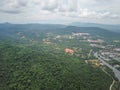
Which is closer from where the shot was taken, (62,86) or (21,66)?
(62,86)

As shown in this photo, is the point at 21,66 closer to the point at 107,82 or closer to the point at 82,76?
the point at 82,76

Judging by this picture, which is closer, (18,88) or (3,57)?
(18,88)

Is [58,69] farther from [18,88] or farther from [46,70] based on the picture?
[18,88]

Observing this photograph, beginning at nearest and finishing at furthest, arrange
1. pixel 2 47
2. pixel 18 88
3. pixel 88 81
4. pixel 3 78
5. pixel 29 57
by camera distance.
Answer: pixel 18 88
pixel 3 78
pixel 88 81
pixel 29 57
pixel 2 47

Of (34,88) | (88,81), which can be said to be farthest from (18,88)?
(88,81)

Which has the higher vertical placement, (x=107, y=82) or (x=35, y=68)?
(x=35, y=68)

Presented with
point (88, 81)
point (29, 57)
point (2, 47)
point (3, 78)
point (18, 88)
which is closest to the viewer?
point (18, 88)

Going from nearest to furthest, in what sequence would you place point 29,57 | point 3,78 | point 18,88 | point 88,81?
point 18,88, point 3,78, point 88,81, point 29,57

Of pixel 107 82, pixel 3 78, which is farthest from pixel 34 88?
pixel 107 82

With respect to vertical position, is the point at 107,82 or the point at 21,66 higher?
the point at 21,66
